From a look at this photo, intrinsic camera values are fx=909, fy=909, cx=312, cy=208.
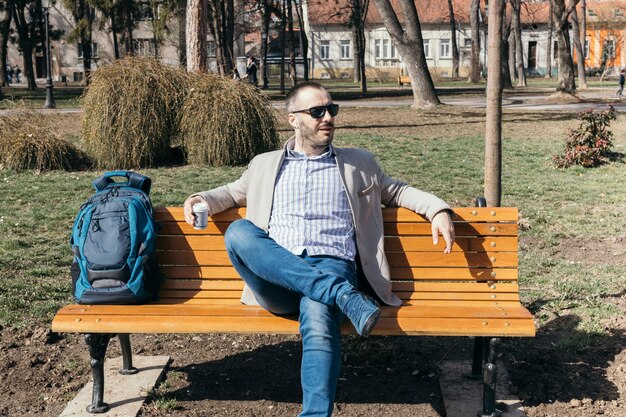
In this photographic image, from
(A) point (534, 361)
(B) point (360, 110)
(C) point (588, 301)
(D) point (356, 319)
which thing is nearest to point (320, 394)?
(D) point (356, 319)

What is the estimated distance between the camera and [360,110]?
2562 cm

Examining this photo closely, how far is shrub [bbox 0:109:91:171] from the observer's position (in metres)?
13.2

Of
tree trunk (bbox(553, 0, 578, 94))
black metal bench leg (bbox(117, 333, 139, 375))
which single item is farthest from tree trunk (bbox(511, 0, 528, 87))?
black metal bench leg (bbox(117, 333, 139, 375))

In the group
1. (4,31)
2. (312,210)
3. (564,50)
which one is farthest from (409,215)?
(4,31)

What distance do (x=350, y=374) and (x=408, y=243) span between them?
80cm

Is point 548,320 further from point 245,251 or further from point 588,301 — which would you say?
point 245,251

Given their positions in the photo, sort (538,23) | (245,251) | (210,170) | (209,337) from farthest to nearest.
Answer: (538,23), (210,170), (209,337), (245,251)

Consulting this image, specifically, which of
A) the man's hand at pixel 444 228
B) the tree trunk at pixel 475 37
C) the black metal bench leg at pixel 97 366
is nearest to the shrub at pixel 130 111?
the black metal bench leg at pixel 97 366

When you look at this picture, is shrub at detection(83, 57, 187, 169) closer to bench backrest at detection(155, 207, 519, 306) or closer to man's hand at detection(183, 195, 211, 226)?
bench backrest at detection(155, 207, 519, 306)

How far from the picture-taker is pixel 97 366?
4223 mm

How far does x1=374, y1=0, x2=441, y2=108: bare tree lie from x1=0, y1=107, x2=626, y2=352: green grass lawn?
603 cm

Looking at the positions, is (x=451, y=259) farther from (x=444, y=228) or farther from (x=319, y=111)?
(x=319, y=111)

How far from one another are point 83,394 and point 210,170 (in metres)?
8.61

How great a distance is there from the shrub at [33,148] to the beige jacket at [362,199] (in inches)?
364
